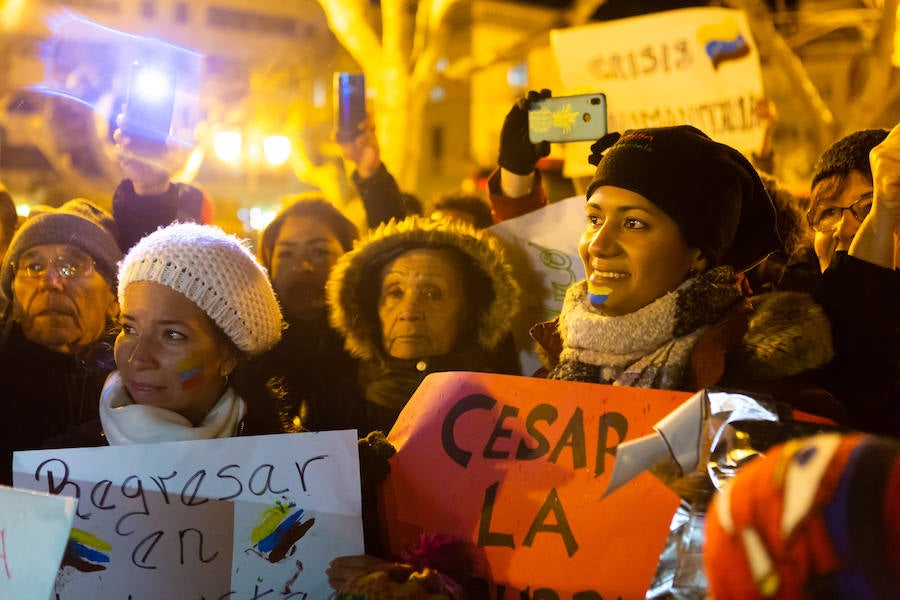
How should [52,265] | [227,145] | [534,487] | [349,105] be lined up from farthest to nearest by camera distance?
[227,145] → [349,105] → [52,265] → [534,487]

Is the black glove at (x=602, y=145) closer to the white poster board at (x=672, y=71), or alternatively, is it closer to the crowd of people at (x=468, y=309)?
the crowd of people at (x=468, y=309)

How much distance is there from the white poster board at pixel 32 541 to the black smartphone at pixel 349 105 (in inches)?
92.2

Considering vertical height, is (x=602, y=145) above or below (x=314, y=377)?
above

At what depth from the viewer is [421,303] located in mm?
3199

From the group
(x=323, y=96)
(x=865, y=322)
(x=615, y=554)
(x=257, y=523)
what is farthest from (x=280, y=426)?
(x=323, y=96)

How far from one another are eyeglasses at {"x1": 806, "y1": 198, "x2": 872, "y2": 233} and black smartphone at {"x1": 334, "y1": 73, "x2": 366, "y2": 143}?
183 centimetres

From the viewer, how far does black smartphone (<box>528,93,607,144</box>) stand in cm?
313

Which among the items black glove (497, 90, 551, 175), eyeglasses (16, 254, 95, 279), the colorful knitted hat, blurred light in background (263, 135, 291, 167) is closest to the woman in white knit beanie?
eyeglasses (16, 254, 95, 279)

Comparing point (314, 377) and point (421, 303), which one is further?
point (314, 377)

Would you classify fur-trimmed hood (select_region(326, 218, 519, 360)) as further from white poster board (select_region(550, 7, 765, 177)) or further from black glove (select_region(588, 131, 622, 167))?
white poster board (select_region(550, 7, 765, 177))

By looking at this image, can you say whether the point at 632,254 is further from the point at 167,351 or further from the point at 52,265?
the point at 52,265

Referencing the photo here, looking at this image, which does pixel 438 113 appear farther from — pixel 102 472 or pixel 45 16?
pixel 102 472

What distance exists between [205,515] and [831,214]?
198cm

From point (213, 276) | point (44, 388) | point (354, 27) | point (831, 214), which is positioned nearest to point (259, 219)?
point (44, 388)
